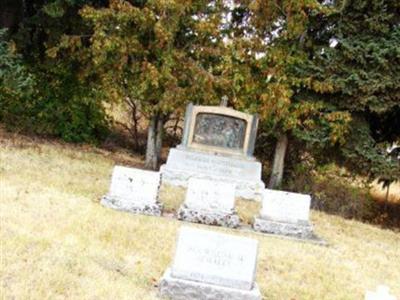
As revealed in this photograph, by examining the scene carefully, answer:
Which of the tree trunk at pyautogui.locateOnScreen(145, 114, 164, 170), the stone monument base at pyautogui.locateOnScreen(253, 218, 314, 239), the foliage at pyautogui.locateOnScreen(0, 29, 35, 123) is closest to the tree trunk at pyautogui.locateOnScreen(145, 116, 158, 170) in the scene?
the tree trunk at pyautogui.locateOnScreen(145, 114, 164, 170)

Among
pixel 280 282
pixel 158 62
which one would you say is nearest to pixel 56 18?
pixel 158 62

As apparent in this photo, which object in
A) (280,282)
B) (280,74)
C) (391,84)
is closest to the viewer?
(280,282)

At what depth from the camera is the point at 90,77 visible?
16.7m

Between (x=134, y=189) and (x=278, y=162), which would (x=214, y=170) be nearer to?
(x=278, y=162)

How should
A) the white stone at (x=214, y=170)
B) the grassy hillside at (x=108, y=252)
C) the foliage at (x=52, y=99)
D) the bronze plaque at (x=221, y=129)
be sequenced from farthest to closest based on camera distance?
the foliage at (x=52, y=99)
the bronze plaque at (x=221, y=129)
the white stone at (x=214, y=170)
the grassy hillside at (x=108, y=252)

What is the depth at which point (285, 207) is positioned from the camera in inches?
393

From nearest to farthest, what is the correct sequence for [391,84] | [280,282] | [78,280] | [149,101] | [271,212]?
[78,280] < [280,282] < [271,212] < [391,84] < [149,101]

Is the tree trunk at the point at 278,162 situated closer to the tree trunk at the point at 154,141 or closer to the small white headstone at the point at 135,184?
the tree trunk at the point at 154,141

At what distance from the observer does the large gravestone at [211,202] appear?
32.0ft

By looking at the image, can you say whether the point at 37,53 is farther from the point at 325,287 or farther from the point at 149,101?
the point at 325,287

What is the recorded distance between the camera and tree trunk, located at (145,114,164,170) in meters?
16.0

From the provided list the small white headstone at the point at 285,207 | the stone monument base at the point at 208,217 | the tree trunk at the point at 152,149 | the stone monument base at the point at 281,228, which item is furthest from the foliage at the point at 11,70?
the stone monument base at the point at 281,228

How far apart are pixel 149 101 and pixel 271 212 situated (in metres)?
6.50

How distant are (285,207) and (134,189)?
8.86 feet
